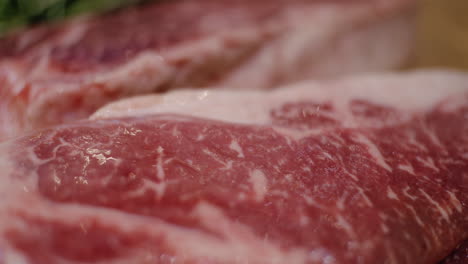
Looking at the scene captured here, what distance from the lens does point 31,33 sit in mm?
2121

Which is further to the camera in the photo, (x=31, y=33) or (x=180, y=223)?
(x=31, y=33)

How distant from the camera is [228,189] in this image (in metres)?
1.25

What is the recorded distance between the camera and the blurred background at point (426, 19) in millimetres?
2289

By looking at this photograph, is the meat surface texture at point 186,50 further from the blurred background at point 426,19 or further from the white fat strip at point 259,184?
the white fat strip at point 259,184

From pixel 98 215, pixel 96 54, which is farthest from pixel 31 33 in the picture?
pixel 98 215

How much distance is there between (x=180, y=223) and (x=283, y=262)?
296 mm

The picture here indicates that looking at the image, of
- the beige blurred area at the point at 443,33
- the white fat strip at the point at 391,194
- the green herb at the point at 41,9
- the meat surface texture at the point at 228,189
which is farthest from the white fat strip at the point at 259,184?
the beige blurred area at the point at 443,33

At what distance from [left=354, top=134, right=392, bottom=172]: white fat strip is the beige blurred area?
151 cm

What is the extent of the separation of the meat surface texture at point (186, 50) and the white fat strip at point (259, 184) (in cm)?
81

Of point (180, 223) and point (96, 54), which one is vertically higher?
point (96, 54)

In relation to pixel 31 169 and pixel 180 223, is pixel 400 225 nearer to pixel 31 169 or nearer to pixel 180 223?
pixel 180 223

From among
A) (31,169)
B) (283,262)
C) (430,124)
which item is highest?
(430,124)

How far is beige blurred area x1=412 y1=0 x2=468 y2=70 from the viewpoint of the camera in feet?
8.43

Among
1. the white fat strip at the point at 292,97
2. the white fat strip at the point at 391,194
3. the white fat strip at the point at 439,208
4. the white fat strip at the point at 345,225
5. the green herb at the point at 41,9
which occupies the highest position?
the green herb at the point at 41,9
